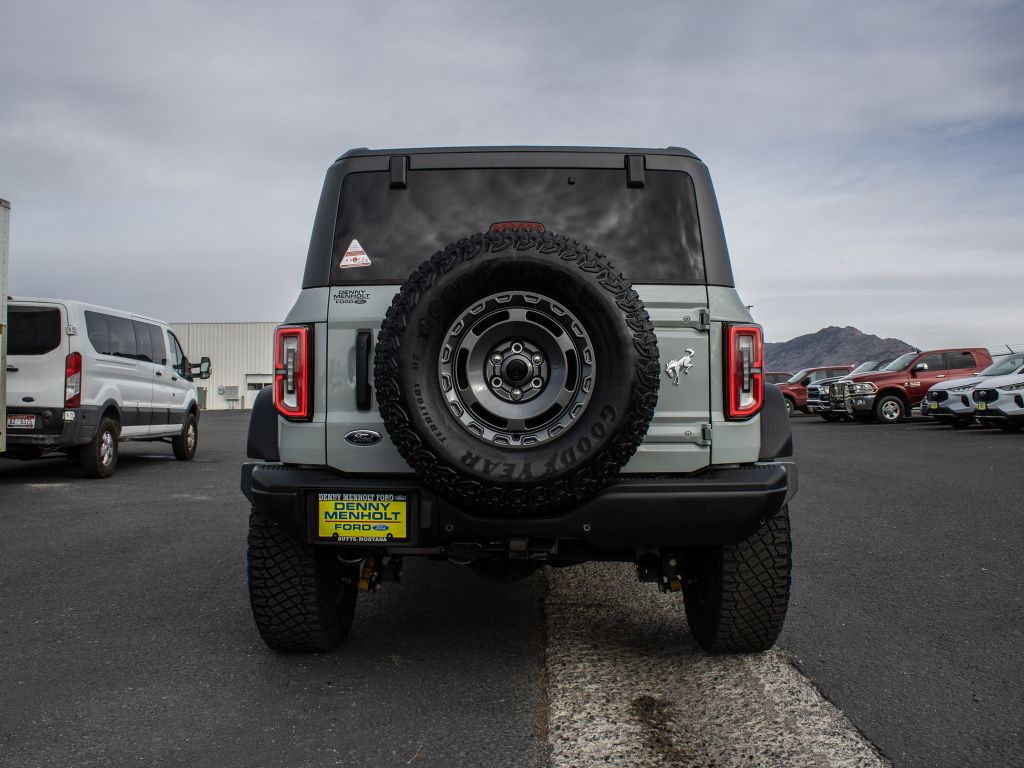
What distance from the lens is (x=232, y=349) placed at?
170 ft

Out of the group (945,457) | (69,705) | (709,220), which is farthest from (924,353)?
(69,705)

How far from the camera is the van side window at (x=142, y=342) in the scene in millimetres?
11562

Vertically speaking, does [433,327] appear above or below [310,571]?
above

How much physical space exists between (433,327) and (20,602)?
10.7 ft

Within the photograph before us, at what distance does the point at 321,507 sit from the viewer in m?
3.19

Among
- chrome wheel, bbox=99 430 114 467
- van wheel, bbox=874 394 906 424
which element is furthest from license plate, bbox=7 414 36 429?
van wheel, bbox=874 394 906 424

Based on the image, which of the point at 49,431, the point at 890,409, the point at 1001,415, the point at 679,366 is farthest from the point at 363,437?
the point at 890,409

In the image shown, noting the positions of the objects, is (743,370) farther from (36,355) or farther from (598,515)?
(36,355)

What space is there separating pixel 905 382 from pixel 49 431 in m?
19.8

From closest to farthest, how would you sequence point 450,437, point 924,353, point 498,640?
point 450,437
point 498,640
point 924,353

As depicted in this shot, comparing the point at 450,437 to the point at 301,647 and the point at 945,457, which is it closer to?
the point at 301,647

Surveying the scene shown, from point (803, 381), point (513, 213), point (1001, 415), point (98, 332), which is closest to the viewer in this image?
point (513, 213)

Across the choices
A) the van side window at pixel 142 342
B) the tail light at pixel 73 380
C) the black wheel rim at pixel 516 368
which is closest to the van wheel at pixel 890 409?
the van side window at pixel 142 342

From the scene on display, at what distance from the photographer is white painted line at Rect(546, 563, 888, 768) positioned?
2.67 meters
